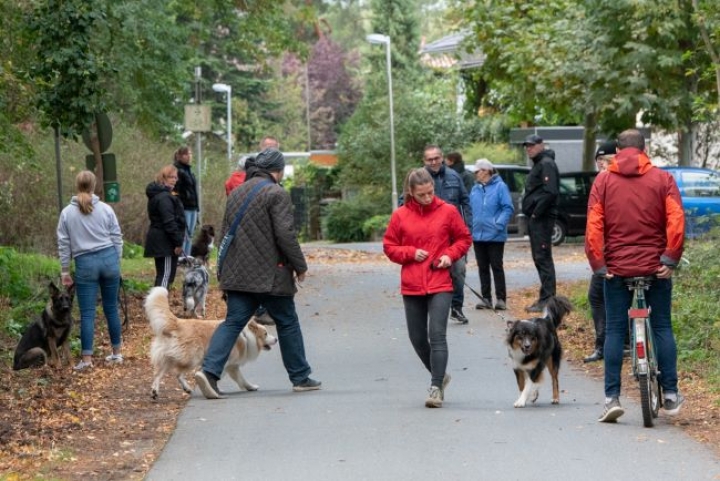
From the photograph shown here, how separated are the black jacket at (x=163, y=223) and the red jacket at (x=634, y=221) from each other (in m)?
8.62

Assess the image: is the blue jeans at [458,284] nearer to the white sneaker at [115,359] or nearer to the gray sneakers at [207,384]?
the white sneaker at [115,359]

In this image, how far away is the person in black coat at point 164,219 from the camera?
17.0 m

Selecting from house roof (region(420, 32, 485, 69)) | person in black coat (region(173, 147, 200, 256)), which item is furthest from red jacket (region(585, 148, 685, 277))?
house roof (region(420, 32, 485, 69))

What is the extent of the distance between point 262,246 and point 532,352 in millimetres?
2297

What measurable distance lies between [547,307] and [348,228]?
117ft

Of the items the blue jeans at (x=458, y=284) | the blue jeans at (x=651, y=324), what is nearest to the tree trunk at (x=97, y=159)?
the blue jeans at (x=458, y=284)

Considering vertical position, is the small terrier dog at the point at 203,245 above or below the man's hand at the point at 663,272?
below

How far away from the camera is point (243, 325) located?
36.0 ft

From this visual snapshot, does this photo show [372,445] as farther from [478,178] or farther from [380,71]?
[380,71]

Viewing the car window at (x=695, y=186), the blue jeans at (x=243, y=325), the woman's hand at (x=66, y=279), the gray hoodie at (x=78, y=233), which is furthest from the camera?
the car window at (x=695, y=186)

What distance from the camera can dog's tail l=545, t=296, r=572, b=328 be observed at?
34.8ft

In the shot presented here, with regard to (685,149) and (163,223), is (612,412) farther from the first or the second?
(685,149)

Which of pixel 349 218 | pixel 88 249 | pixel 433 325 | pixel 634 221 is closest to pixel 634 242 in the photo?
pixel 634 221

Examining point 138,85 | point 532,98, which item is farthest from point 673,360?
point 532,98
